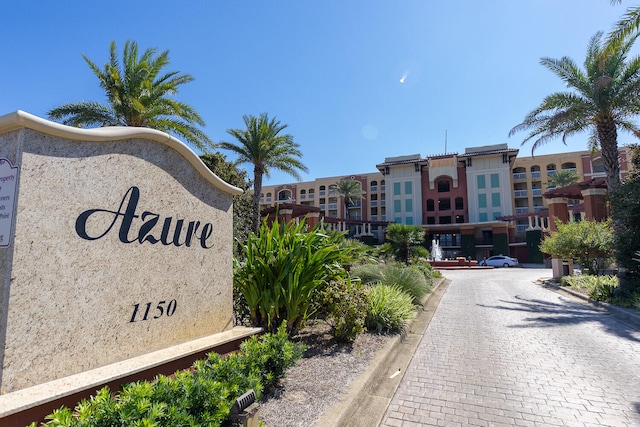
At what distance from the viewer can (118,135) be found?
10.0 ft

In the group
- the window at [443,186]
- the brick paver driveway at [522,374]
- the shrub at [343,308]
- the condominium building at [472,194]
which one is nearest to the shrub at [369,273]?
the brick paver driveway at [522,374]

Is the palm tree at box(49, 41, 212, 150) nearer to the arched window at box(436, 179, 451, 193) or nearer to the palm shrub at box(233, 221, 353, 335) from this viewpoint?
the palm shrub at box(233, 221, 353, 335)

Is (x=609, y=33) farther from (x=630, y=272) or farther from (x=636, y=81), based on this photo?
(x=630, y=272)

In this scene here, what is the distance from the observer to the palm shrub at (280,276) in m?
4.92

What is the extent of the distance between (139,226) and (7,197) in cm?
98

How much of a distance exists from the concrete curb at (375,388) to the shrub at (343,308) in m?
0.53

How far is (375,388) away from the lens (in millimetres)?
4277

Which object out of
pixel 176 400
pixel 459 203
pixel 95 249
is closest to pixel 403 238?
pixel 95 249

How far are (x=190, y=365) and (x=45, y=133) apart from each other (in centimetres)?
239

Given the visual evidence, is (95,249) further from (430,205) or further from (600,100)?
(430,205)

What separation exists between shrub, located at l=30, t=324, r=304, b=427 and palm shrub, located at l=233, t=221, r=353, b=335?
1609 mm

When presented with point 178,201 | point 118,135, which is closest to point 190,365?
point 178,201

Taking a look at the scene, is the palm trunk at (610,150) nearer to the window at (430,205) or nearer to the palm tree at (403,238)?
the palm tree at (403,238)

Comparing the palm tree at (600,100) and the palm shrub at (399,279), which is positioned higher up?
the palm tree at (600,100)
